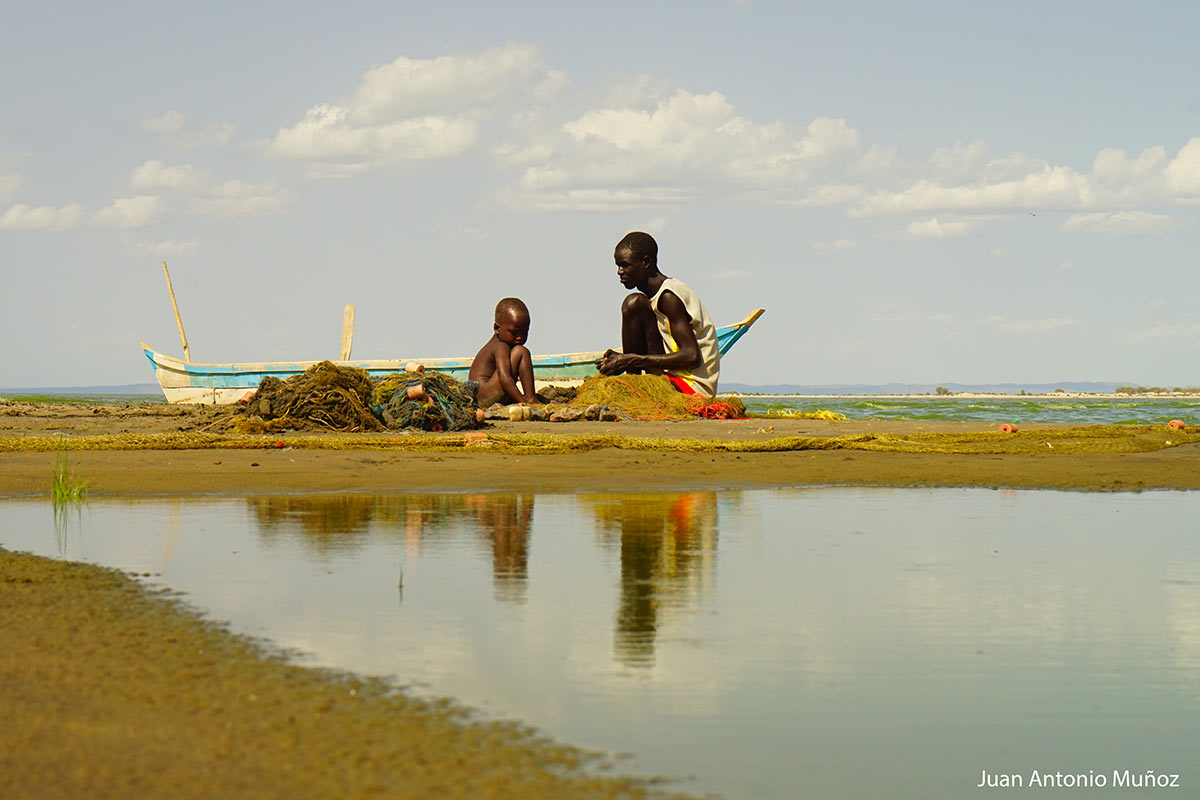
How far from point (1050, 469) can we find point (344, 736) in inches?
399

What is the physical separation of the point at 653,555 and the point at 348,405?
10.5 metres

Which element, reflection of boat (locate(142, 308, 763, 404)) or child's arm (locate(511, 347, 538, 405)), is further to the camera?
reflection of boat (locate(142, 308, 763, 404))

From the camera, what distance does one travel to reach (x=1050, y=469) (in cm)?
1188

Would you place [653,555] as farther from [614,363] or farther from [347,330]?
[347,330]

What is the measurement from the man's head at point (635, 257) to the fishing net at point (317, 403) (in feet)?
23.4

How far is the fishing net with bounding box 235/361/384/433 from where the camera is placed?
1572 cm

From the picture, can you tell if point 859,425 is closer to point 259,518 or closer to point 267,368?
point 259,518

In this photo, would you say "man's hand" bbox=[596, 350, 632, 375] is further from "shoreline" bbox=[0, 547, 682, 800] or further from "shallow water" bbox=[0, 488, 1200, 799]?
"shoreline" bbox=[0, 547, 682, 800]

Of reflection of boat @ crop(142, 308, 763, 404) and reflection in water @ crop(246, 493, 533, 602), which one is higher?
reflection of boat @ crop(142, 308, 763, 404)

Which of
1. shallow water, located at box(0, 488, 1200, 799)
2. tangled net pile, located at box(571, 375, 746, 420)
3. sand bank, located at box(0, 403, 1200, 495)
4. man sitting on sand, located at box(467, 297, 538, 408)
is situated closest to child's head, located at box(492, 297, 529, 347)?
man sitting on sand, located at box(467, 297, 538, 408)

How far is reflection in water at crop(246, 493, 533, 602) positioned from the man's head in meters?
13.3

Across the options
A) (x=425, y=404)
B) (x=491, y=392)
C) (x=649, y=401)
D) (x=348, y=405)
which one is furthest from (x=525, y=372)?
(x=348, y=405)

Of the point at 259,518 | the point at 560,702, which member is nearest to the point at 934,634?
the point at 560,702

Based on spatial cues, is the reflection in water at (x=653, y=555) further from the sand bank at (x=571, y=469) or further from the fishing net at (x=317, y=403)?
the fishing net at (x=317, y=403)
